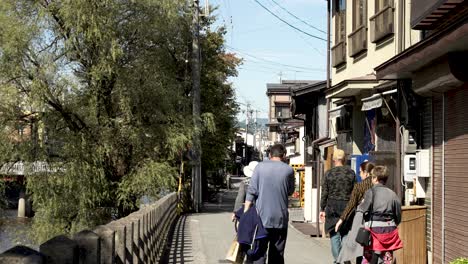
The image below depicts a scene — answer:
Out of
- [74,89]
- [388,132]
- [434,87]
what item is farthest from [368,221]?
[74,89]

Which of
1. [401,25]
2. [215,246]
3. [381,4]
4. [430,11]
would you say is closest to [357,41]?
[381,4]

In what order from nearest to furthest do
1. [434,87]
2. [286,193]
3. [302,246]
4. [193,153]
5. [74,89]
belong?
[286,193] → [434,87] → [302,246] → [74,89] → [193,153]

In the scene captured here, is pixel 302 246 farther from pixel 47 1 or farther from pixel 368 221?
pixel 47 1

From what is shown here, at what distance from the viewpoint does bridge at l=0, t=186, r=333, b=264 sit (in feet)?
10.5

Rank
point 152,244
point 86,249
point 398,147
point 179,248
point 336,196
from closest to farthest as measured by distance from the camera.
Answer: point 86,249 < point 336,196 < point 152,244 < point 398,147 < point 179,248

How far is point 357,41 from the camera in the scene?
15273mm

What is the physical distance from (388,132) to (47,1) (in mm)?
14367

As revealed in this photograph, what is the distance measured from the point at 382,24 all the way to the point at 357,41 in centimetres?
199

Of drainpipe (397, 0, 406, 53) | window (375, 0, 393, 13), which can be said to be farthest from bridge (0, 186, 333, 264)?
window (375, 0, 393, 13)

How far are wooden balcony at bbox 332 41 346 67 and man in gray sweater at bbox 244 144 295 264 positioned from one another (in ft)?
30.0

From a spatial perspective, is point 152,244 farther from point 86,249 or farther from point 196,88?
point 196,88

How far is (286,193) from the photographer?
8195mm

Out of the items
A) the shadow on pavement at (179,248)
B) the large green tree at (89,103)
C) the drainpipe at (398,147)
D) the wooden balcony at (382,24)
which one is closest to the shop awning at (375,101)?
the drainpipe at (398,147)

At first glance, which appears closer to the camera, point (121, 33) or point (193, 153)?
point (121, 33)
